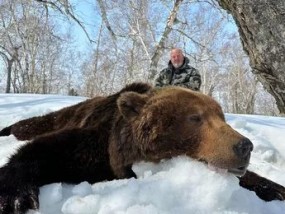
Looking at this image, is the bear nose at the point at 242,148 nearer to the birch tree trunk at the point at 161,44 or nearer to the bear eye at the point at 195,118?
the bear eye at the point at 195,118

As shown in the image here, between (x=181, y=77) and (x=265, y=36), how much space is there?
5.28 m

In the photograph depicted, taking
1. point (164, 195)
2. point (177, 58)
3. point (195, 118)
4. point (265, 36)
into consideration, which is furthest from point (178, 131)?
point (177, 58)

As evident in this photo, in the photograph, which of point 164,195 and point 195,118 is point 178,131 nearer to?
point 195,118

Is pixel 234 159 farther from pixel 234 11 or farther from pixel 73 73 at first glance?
pixel 73 73

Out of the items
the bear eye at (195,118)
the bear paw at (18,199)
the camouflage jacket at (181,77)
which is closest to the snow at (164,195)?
the bear paw at (18,199)

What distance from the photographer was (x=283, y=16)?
2545mm

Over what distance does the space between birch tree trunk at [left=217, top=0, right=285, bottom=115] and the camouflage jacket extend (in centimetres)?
476

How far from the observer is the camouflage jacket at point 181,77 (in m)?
7.75

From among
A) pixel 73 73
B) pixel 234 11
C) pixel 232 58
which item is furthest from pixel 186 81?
pixel 73 73

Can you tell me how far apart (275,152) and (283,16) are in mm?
3065

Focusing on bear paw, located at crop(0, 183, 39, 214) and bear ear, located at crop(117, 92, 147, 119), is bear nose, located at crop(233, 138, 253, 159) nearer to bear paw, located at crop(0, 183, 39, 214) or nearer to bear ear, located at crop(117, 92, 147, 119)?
bear ear, located at crop(117, 92, 147, 119)

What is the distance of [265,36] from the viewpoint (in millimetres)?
2602

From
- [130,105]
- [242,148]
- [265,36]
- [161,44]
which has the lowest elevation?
[242,148]

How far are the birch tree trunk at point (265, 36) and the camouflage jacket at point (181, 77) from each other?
4.76 m
